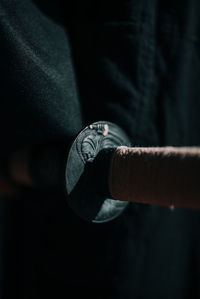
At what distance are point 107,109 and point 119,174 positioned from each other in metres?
0.08

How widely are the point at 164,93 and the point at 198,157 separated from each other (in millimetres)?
135

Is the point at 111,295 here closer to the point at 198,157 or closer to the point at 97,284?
the point at 97,284

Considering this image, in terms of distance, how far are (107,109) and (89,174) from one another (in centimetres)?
7

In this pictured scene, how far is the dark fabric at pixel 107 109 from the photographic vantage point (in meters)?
0.24

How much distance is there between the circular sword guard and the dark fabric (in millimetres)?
24

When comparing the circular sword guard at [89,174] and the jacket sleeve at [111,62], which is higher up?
the jacket sleeve at [111,62]

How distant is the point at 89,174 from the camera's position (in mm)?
234

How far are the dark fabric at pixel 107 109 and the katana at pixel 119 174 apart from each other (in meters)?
0.03

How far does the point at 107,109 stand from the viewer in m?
0.28

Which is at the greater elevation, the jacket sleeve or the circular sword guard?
the jacket sleeve

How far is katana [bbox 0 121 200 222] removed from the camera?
0.19 m

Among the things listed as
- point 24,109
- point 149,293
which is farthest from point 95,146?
point 149,293

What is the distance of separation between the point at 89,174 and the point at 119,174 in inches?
1.0

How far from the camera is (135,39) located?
0.28m
